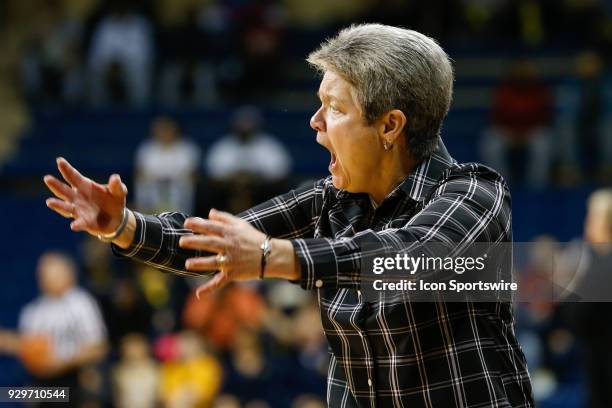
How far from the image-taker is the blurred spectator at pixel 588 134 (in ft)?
39.8

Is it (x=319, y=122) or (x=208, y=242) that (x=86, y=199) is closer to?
(x=208, y=242)

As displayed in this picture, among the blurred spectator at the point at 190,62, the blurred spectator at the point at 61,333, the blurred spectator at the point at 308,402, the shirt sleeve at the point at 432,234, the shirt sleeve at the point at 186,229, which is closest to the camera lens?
the shirt sleeve at the point at 432,234

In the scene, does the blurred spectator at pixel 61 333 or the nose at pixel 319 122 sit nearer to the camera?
the nose at pixel 319 122

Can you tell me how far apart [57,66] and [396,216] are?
12.0 meters

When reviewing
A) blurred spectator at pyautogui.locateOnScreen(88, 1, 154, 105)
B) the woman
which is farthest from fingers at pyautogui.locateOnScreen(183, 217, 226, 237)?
blurred spectator at pyautogui.locateOnScreen(88, 1, 154, 105)

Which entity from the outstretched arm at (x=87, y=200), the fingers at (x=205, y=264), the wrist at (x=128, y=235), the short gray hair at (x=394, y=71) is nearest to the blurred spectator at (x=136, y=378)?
the wrist at (x=128, y=235)

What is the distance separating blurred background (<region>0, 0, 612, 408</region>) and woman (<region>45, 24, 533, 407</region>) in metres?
3.25

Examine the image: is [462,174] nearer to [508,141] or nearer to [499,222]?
[499,222]

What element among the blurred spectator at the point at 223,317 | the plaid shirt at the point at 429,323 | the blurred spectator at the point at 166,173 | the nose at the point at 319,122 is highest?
the blurred spectator at the point at 166,173

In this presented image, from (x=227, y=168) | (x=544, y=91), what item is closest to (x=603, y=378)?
(x=227, y=168)

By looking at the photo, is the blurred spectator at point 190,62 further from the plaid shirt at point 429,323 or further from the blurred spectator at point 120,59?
the plaid shirt at point 429,323

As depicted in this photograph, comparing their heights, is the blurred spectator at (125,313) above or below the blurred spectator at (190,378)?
above

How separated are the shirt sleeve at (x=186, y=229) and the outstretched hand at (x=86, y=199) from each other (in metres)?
0.14

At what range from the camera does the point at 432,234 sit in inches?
102
